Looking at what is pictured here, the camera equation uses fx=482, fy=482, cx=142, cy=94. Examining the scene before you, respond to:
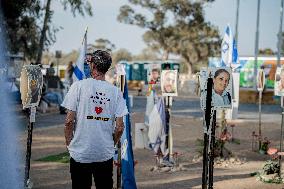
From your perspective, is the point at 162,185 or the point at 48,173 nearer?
the point at 162,185

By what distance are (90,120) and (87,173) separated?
1.56 feet

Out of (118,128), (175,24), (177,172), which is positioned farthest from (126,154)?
(175,24)

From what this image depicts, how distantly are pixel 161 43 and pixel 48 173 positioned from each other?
45.7 m

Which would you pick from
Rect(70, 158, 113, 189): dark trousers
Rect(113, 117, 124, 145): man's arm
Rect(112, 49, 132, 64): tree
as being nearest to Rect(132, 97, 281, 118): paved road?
Rect(113, 117, 124, 145): man's arm

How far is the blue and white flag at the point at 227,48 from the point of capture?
10.7m

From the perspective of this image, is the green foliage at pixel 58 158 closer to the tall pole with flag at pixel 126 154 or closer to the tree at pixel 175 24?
the tall pole with flag at pixel 126 154

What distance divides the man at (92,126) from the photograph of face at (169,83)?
5015 mm

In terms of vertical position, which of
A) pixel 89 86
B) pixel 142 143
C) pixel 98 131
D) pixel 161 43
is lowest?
pixel 142 143

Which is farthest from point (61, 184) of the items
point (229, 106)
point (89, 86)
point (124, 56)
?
point (124, 56)

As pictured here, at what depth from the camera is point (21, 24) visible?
25.9m

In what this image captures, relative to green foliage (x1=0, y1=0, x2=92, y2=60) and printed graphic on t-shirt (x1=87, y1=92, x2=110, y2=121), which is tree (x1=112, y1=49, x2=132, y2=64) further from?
printed graphic on t-shirt (x1=87, y1=92, x2=110, y2=121)

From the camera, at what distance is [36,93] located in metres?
5.80

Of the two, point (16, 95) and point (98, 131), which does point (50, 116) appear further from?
point (98, 131)

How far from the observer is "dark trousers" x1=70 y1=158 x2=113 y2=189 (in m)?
4.27
